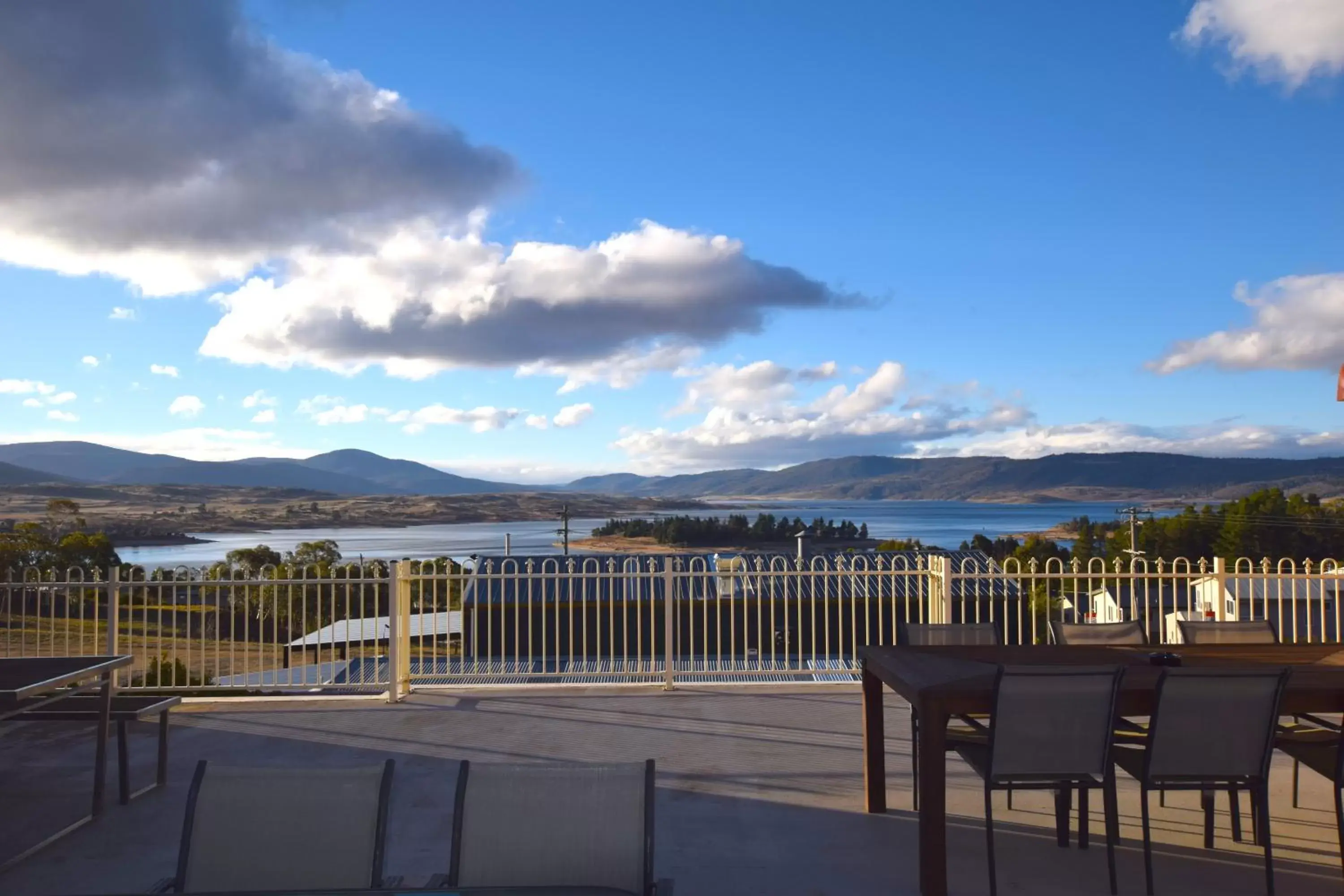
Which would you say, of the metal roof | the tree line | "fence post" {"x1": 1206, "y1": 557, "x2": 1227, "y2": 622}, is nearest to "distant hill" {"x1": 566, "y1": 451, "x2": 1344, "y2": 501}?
the tree line

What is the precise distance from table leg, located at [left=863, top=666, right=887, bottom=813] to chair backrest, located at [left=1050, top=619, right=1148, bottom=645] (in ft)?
4.43

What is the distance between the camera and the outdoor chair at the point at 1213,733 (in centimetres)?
362

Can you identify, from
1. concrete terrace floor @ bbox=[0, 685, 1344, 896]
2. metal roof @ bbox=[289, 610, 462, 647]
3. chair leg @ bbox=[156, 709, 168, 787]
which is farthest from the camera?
metal roof @ bbox=[289, 610, 462, 647]

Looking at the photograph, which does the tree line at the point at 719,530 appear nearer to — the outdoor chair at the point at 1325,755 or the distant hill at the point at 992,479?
the distant hill at the point at 992,479

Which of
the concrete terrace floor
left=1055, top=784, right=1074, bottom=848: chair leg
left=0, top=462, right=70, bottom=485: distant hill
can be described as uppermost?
left=0, top=462, right=70, bottom=485: distant hill

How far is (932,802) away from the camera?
11.8 feet

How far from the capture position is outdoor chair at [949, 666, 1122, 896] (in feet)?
11.9

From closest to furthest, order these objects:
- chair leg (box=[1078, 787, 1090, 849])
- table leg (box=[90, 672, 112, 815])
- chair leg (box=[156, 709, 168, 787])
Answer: chair leg (box=[1078, 787, 1090, 849]), table leg (box=[90, 672, 112, 815]), chair leg (box=[156, 709, 168, 787])

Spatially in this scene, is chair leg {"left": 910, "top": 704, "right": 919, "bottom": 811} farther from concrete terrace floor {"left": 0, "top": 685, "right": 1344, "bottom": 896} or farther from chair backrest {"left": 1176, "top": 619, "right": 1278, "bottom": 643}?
chair backrest {"left": 1176, "top": 619, "right": 1278, "bottom": 643}

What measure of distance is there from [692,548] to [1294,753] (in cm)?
2491

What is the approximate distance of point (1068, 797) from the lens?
4.13 m

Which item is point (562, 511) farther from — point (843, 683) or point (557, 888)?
point (557, 888)

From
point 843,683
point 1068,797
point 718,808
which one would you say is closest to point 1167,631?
point 843,683

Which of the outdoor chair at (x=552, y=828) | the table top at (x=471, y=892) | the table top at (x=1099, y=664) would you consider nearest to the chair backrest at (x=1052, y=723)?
the table top at (x=1099, y=664)
